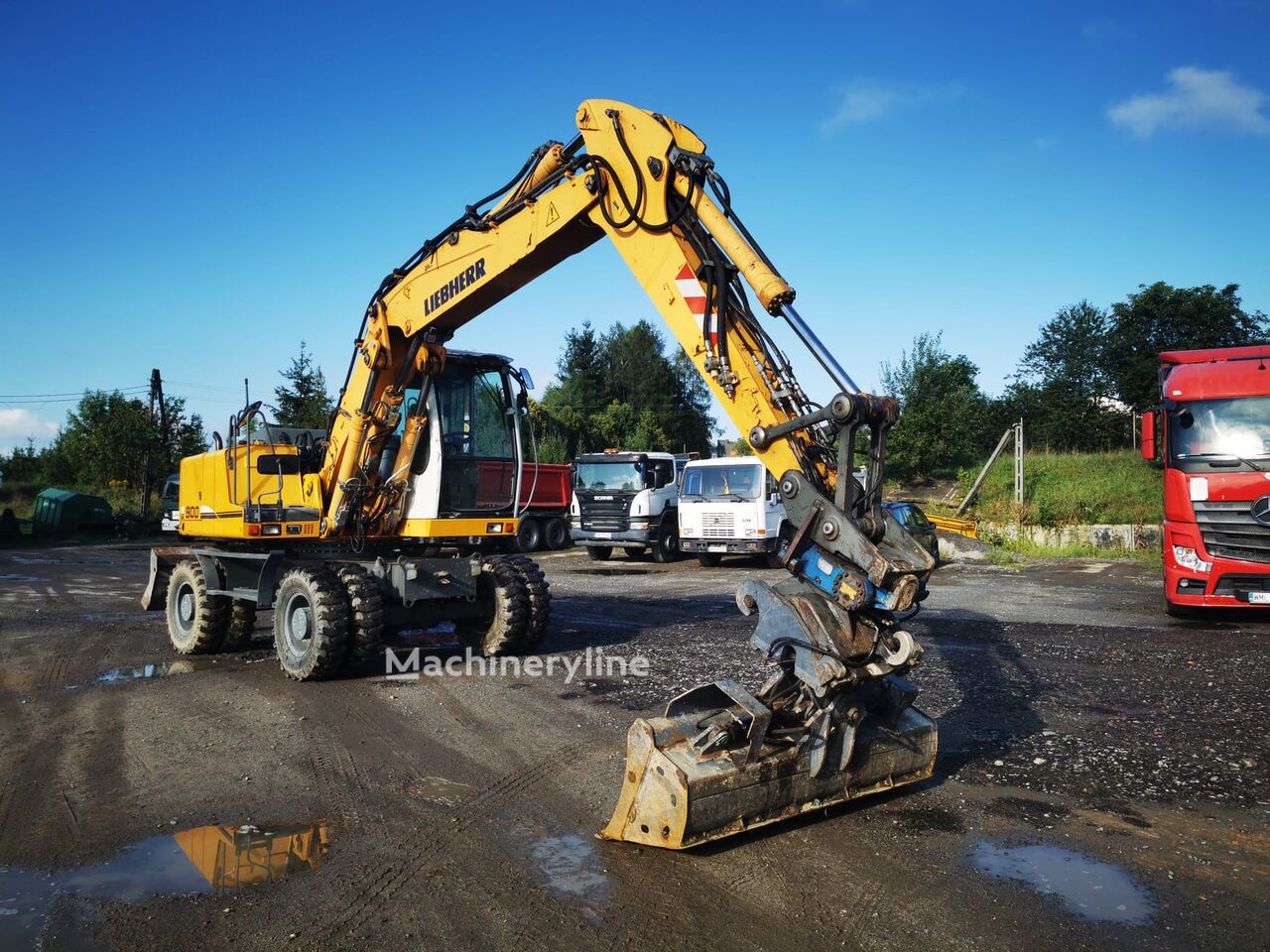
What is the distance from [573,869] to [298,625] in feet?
16.7

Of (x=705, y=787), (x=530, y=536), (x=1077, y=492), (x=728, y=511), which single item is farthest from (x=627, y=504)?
(x=705, y=787)

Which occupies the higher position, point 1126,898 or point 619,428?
point 619,428

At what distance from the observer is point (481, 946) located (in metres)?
3.61

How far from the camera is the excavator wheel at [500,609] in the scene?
9.12 m

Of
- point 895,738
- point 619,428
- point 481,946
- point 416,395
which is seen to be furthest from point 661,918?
point 619,428

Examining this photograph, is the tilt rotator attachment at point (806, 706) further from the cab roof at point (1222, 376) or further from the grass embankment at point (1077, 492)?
the grass embankment at point (1077, 492)

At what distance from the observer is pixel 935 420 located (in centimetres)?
3334

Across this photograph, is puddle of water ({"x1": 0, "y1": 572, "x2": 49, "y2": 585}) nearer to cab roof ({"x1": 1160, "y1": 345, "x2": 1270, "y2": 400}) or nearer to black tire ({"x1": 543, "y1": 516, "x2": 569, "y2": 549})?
black tire ({"x1": 543, "y1": 516, "x2": 569, "y2": 549})

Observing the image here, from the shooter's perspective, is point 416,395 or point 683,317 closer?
point 683,317

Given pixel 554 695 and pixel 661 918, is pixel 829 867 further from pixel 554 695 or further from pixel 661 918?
pixel 554 695

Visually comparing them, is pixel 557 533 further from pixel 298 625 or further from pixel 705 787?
pixel 705 787

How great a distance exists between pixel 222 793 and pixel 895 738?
384 cm

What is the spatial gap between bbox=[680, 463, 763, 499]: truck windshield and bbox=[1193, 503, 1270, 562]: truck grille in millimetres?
9544

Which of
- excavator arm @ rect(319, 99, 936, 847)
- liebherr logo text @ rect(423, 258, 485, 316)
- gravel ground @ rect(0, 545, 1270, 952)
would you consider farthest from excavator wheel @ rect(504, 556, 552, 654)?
excavator arm @ rect(319, 99, 936, 847)
